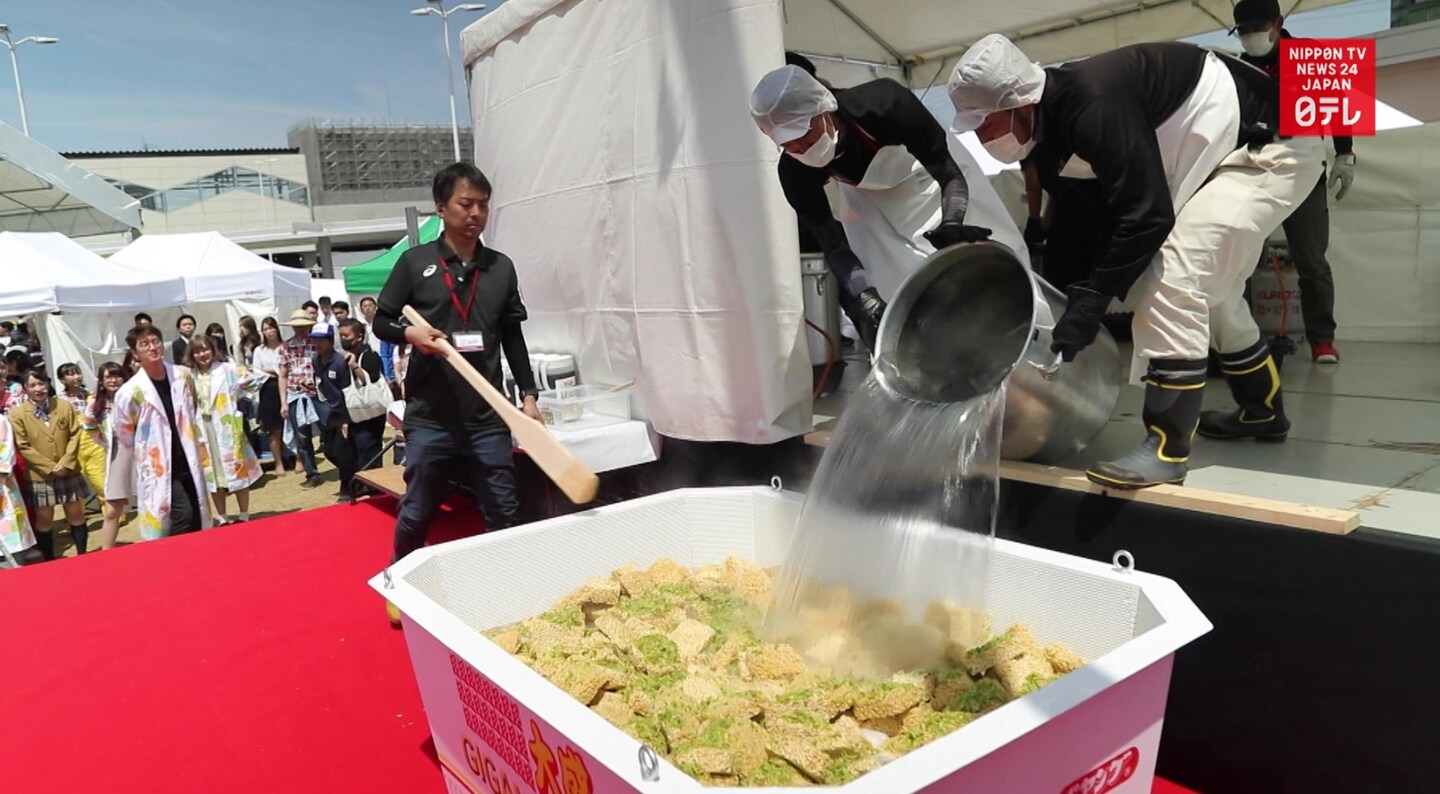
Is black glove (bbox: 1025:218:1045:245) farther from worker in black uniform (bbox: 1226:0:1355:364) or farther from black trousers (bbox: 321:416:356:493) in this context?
black trousers (bbox: 321:416:356:493)

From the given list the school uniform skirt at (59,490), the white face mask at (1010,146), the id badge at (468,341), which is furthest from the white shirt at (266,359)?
the white face mask at (1010,146)

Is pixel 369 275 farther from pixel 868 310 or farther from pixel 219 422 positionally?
pixel 868 310

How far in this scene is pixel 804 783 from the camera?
1.41 m

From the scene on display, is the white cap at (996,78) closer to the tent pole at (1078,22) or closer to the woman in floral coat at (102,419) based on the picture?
the tent pole at (1078,22)

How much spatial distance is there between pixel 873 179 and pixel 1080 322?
0.96 m

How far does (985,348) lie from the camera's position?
2.28m

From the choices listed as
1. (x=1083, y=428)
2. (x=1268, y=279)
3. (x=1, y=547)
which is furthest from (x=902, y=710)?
(x=1, y=547)

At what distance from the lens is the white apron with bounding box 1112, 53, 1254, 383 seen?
2.10 metres

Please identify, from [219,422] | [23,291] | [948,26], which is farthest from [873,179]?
[23,291]

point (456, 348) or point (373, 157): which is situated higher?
point (373, 157)

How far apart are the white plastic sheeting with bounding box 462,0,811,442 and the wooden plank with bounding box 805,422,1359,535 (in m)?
0.91

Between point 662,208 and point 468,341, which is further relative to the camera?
point 662,208

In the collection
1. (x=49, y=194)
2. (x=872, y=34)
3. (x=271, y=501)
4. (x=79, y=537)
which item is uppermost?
(x=49, y=194)

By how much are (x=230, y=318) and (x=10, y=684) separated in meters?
10.9
